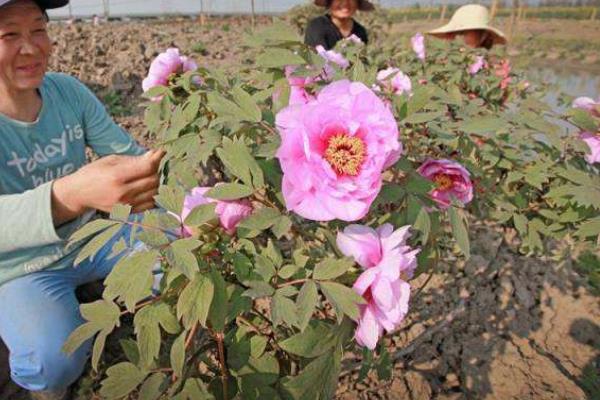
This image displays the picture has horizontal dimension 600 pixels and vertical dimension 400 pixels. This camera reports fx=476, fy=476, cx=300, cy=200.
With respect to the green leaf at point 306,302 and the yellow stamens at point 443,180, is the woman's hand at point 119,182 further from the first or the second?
the yellow stamens at point 443,180

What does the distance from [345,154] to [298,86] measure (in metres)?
0.31

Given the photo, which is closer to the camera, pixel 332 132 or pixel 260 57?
pixel 332 132

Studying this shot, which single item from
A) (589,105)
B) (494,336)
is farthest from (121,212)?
(494,336)

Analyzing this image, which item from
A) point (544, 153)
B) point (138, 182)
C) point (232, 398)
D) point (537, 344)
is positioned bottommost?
point (537, 344)

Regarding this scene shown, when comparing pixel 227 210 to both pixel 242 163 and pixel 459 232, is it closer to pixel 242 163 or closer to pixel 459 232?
pixel 242 163

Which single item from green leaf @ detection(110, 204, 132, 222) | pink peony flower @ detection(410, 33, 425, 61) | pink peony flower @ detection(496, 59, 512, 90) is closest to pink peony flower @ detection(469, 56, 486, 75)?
pink peony flower @ detection(496, 59, 512, 90)

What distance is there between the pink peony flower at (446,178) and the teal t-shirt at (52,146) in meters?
0.95

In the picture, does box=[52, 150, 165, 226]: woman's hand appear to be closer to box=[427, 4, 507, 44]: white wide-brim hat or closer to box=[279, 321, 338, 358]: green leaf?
box=[279, 321, 338, 358]: green leaf

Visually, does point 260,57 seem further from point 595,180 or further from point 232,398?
point 595,180

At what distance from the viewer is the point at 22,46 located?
1.32 metres

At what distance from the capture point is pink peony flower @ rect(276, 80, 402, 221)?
22.7 inches

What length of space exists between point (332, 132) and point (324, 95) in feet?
0.16

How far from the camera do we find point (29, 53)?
1337mm

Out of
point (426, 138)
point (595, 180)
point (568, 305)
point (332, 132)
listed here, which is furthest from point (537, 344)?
point (332, 132)
